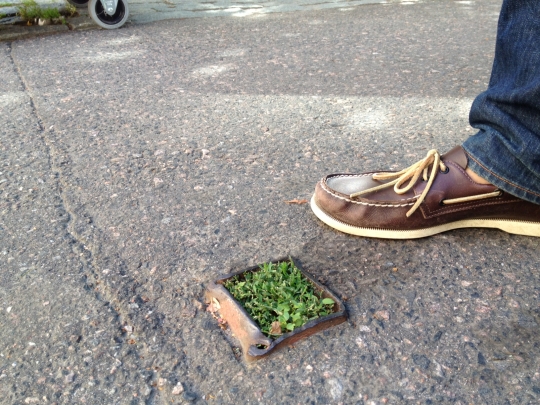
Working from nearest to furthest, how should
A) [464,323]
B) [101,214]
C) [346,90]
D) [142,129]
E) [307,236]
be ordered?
[464,323] → [307,236] → [101,214] → [142,129] → [346,90]

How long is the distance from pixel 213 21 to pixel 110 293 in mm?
3373

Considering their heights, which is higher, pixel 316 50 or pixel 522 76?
pixel 522 76

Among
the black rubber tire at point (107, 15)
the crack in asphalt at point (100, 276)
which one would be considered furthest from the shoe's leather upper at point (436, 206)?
the black rubber tire at point (107, 15)

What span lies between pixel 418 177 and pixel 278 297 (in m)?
0.57

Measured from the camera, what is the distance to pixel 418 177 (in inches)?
66.0

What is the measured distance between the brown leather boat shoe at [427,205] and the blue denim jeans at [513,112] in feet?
0.16

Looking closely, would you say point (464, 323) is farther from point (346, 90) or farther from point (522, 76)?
point (346, 90)

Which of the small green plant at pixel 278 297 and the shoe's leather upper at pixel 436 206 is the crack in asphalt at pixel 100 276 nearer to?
the small green plant at pixel 278 297

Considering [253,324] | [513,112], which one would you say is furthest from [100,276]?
[513,112]

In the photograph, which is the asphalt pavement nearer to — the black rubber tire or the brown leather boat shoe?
the brown leather boat shoe

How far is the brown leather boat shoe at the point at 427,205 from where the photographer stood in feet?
5.41

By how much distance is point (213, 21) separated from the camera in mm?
4445

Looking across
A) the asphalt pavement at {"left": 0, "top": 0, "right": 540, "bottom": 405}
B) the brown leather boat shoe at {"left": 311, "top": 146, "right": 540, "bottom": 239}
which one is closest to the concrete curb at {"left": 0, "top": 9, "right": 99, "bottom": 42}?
the asphalt pavement at {"left": 0, "top": 0, "right": 540, "bottom": 405}

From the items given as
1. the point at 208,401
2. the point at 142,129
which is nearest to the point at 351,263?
the point at 208,401
